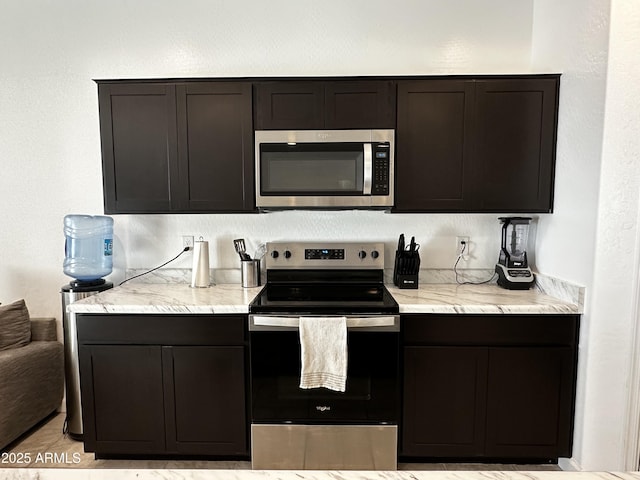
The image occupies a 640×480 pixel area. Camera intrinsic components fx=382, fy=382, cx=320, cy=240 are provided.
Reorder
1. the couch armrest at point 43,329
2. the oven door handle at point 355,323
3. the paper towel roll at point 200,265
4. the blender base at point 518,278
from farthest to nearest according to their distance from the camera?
1. the couch armrest at point 43,329
2. the paper towel roll at point 200,265
3. the blender base at point 518,278
4. the oven door handle at point 355,323

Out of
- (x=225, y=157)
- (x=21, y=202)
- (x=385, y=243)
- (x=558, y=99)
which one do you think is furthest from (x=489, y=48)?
(x=21, y=202)

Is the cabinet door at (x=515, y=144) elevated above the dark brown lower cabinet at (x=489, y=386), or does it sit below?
above

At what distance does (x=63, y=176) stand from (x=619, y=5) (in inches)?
134

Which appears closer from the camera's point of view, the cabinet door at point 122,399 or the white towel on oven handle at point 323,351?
Answer: the white towel on oven handle at point 323,351

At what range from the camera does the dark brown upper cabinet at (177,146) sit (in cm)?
228

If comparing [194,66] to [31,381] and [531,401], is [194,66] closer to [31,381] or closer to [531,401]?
[31,381]

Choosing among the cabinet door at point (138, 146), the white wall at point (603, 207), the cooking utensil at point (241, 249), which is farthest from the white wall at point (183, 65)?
the white wall at point (603, 207)

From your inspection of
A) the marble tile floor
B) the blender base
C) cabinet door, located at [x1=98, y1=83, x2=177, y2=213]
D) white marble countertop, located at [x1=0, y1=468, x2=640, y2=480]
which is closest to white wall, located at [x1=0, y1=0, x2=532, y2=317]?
the blender base

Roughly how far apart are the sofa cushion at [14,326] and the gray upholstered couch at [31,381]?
0.05 metres

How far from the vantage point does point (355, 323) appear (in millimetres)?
1971

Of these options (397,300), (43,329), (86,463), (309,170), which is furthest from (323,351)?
(43,329)

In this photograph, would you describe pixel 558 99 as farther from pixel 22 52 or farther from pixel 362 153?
pixel 22 52

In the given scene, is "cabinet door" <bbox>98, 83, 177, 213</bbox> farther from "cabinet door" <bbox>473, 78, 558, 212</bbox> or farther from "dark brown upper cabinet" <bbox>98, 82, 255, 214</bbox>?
"cabinet door" <bbox>473, 78, 558, 212</bbox>

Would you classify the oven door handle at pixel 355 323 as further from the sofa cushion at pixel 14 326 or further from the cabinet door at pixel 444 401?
the sofa cushion at pixel 14 326
